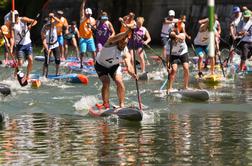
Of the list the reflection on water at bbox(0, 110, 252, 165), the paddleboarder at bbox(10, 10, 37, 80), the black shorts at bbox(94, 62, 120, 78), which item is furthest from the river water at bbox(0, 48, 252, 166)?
the paddleboarder at bbox(10, 10, 37, 80)

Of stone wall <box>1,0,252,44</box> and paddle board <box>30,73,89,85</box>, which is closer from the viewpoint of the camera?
paddle board <box>30,73,89,85</box>

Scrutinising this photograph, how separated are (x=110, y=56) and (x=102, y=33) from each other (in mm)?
10570

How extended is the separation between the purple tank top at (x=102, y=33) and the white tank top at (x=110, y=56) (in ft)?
33.9

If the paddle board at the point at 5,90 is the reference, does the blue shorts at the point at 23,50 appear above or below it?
above

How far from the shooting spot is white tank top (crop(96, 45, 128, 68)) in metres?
15.1

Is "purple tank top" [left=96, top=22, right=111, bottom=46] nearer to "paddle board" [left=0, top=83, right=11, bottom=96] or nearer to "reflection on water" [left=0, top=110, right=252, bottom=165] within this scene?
"paddle board" [left=0, top=83, right=11, bottom=96]

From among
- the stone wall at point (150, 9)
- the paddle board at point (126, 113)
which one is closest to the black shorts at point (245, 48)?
the paddle board at point (126, 113)

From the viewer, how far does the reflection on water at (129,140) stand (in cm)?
1062

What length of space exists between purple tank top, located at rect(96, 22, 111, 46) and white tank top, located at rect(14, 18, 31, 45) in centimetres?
330

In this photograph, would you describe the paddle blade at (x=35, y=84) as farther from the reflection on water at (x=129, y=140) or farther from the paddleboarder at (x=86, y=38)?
the reflection on water at (x=129, y=140)

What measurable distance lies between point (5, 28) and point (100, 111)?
376 inches

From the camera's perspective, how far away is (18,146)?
462 inches

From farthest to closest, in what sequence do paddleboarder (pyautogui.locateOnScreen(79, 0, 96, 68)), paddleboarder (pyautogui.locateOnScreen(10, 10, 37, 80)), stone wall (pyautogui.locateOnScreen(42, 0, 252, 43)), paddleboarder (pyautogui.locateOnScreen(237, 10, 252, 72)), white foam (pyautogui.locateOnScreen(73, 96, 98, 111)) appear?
stone wall (pyautogui.locateOnScreen(42, 0, 252, 43))
paddleboarder (pyautogui.locateOnScreen(79, 0, 96, 68))
paddleboarder (pyautogui.locateOnScreen(237, 10, 252, 72))
paddleboarder (pyautogui.locateOnScreen(10, 10, 37, 80))
white foam (pyautogui.locateOnScreen(73, 96, 98, 111))

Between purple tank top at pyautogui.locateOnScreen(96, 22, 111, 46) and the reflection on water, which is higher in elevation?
purple tank top at pyautogui.locateOnScreen(96, 22, 111, 46)
